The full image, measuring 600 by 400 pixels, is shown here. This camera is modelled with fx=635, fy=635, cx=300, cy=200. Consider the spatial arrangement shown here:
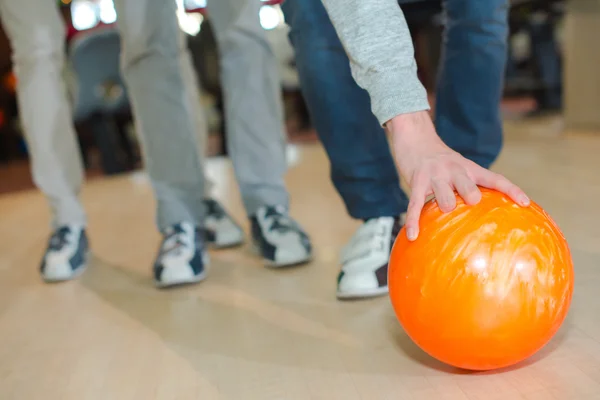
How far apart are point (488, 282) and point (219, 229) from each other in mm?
1065

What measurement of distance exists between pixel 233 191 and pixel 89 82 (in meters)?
1.54

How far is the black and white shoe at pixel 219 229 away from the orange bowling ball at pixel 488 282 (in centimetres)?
95

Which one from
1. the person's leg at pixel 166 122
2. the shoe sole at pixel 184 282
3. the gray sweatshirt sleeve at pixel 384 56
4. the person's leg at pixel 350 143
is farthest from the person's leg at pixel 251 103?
the gray sweatshirt sleeve at pixel 384 56

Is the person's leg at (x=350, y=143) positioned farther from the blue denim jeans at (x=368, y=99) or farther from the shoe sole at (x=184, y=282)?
the shoe sole at (x=184, y=282)

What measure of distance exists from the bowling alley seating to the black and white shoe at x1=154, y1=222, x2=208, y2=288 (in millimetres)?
2478

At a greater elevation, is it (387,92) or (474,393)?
(387,92)

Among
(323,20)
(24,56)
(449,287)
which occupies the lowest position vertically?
(449,287)

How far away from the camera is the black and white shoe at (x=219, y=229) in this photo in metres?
1.68

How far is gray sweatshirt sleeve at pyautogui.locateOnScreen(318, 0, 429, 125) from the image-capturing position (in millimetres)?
815

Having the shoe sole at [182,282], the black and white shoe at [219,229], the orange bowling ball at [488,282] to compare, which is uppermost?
the orange bowling ball at [488,282]

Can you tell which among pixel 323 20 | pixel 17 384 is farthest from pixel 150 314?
pixel 323 20

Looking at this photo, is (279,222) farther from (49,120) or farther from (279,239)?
(49,120)

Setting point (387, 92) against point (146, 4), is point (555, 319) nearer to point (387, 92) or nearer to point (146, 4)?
point (387, 92)

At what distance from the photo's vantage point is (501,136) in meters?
1.24
